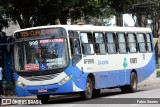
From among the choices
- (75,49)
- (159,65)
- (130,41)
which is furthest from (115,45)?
(159,65)

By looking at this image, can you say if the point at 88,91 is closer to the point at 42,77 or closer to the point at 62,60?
the point at 62,60

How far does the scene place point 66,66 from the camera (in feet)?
62.2

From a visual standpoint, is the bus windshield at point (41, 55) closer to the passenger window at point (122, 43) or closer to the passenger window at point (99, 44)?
the passenger window at point (99, 44)

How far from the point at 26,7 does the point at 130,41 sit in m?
5.33

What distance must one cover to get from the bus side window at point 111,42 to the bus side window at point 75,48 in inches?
108

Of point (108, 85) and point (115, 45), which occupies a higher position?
point (115, 45)

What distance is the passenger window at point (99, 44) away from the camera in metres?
21.4

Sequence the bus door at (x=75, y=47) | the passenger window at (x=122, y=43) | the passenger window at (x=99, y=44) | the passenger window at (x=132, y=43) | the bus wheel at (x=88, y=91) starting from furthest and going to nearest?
the passenger window at (x=132, y=43)
the passenger window at (x=122, y=43)
the passenger window at (x=99, y=44)
the bus wheel at (x=88, y=91)
the bus door at (x=75, y=47)

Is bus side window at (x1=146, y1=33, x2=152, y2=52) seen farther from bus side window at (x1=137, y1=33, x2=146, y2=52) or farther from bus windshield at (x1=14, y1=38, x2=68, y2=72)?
bus windshield at (x1=14, y1=38, x2=68, y2=72)

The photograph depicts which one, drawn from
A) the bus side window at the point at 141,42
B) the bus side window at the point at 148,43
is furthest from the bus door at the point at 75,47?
the bus side window at the point at 148,43

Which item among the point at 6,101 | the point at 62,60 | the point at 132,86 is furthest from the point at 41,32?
the point at 132,86

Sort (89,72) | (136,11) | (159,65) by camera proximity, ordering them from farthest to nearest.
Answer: (159,65) → (136,11) → (89,72)

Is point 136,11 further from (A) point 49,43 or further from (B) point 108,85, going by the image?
(A) point 49,43

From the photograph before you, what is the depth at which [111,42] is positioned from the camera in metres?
22.6
